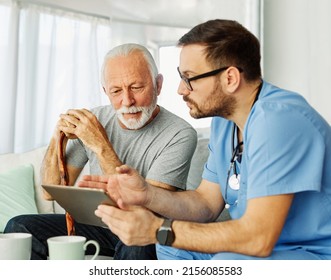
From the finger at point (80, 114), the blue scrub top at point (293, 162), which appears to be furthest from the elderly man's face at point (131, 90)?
the blue scrub top at point (293, 162)

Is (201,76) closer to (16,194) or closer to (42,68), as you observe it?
(16,194)

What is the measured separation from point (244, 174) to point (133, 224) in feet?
1.24

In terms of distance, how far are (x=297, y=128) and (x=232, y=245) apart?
1.04 ft

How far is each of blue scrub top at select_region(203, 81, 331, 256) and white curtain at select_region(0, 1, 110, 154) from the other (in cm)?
269

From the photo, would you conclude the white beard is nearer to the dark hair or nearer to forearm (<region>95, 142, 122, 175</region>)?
forearm (<region>95, 142, 122, 175</region>)

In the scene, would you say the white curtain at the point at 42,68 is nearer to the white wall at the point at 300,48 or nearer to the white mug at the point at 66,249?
the white wall at the point at 300,48

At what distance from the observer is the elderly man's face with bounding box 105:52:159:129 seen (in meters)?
2.12

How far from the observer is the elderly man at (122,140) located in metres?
2.02

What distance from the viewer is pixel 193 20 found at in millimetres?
4031

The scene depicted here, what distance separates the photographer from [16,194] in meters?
2.67

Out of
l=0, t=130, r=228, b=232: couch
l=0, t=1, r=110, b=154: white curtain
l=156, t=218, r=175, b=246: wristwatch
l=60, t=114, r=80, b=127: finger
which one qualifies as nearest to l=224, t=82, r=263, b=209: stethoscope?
l=156, t=218, r=175, b=246: wristwatch

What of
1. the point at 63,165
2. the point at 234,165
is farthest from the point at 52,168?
the point at 234,165
